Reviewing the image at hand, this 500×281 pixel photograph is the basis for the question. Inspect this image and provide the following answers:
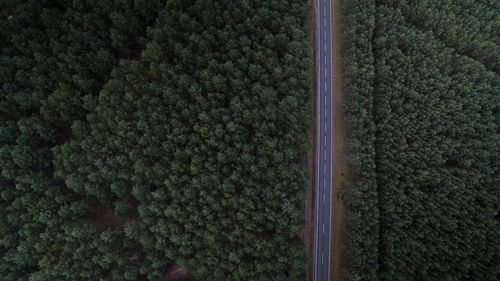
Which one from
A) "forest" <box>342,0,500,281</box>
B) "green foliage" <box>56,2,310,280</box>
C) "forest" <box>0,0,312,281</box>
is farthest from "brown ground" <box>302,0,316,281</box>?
"forest" <box>342,0,500,281</box>

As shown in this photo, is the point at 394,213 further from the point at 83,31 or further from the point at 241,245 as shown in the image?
the point at 83,31

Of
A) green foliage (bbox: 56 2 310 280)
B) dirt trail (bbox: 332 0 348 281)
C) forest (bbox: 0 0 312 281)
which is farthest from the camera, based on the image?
dirt trail (bbox: 332 0 348 281)

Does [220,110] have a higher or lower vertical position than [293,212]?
higher

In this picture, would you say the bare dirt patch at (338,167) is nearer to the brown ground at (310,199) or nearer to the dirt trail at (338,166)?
the dirt trail at (338,166)

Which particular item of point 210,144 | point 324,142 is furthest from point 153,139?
point 324,142

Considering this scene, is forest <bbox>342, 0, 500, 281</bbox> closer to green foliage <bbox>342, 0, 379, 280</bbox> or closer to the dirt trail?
green foliage <bbox>342, 0, 379, 280</bbox>

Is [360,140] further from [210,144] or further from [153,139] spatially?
[153,139]

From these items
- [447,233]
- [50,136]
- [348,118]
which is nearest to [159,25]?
[50,136]
